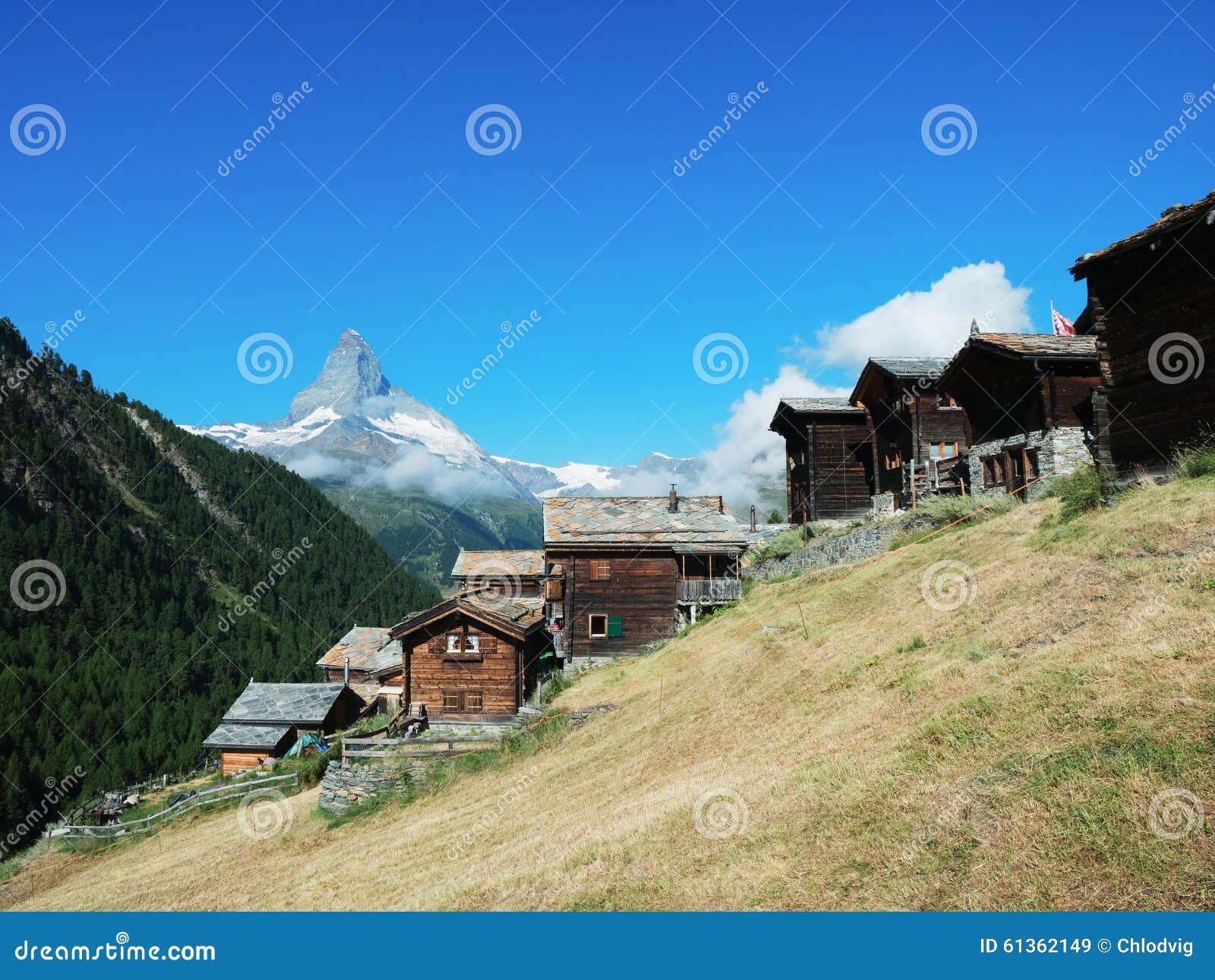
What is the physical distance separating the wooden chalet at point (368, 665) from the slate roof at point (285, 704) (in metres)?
3.45

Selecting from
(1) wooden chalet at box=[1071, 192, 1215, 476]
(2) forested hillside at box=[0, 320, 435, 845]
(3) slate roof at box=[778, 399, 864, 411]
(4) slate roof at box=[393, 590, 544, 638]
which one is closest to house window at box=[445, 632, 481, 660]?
(4) slate roof at box=[393, 590, 544, 638]

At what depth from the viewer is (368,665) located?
197 feet

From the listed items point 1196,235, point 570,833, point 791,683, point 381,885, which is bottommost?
point 381,885

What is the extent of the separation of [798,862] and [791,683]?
802 cm

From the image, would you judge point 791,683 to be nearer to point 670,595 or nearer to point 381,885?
point 381,885

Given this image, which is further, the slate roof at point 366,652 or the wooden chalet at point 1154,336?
the slate roof at point 366,652

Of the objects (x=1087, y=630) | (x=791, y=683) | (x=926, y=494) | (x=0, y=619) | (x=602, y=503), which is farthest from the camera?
(x=0, y=619)

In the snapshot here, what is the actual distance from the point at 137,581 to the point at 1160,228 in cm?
13818

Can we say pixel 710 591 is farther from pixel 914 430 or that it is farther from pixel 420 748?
pixel 420 748

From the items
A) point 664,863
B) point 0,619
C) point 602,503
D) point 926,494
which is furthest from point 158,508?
point 664,863

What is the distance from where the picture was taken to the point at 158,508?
147625 millimetres

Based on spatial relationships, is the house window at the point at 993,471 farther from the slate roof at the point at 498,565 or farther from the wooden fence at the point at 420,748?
the slate roof at the point at 498,565

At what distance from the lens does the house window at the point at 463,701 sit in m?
32.8

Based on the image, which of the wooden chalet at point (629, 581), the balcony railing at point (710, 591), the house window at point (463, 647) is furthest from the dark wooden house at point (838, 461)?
the house window at point (463, 647)
